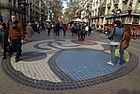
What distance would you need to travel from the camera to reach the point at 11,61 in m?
7.50

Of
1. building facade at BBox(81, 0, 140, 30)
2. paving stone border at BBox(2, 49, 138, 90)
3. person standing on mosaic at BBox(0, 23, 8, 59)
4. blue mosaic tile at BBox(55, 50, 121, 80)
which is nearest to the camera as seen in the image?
paving stone border at BBox(2, 49, 138, 90)

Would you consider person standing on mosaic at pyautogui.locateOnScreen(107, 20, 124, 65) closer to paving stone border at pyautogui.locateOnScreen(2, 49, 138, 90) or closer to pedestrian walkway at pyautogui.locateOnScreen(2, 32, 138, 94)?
pedestrian walkway at pyautogui.locateOnScreen(2, 32, 138, 94)

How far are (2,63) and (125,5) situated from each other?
4050 cm

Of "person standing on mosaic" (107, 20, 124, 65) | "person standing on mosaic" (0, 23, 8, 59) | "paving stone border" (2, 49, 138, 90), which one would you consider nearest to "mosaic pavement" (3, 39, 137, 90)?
"paving stone border" (2, 49, 138, 90)

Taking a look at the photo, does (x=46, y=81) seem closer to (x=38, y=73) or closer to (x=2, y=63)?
(x=38, y=73)

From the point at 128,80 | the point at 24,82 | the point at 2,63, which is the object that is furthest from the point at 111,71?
the point at 2,63

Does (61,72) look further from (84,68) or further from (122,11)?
(122,11)

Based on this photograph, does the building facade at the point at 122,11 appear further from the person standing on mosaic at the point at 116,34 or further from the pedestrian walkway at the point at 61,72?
the pedestrian walkway at the point at 61,72

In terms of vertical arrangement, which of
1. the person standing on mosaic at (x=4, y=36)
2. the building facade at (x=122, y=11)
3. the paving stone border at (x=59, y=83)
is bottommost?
the paving stone border at (x=59, y=83)

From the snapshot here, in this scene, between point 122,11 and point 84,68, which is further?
point 122,11

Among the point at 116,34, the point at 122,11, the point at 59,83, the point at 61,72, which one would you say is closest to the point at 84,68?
the point at 61,72

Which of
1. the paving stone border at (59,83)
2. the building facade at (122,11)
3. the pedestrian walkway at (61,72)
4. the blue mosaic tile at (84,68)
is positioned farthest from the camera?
the building facade at (122,11)

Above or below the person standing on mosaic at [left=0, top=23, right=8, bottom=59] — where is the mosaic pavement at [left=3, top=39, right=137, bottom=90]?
below

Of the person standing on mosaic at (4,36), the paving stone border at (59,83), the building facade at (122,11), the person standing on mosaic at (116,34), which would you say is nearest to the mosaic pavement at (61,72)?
the paving stone border at (59,83)
